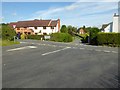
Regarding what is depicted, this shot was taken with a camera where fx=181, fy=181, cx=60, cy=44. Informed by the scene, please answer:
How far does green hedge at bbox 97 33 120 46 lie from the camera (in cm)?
2906

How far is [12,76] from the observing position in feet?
28.0

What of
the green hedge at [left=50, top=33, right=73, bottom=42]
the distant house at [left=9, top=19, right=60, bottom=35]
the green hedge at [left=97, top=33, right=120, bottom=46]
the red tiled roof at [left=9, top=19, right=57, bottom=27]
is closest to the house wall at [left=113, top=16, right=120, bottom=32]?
the green hedge at [left=50, top=33, right=73, bottom=42]

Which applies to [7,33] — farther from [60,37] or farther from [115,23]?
[115,23]

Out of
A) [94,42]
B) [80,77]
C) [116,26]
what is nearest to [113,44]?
[94,42]

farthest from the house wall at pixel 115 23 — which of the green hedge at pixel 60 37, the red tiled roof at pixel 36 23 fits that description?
the red tiled roof at pixel 36 23

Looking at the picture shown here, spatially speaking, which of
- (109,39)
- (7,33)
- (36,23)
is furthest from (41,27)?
(109,39)

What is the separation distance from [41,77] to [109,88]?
3.09 metres

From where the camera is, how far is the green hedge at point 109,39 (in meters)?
29.1

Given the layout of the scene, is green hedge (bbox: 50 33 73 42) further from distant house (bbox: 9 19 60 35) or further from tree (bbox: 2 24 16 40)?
distant house (bbox: 9 19 60 35)

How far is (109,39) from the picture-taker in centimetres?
2962

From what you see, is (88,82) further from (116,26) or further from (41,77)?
(116,26)

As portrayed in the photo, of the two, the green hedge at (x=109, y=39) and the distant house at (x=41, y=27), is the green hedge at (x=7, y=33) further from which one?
the distant house at (x=41, y=27)

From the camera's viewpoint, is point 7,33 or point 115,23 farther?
point 115,23

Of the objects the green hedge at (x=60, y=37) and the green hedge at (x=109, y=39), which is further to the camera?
the green hedge at (x=60, y=37)
